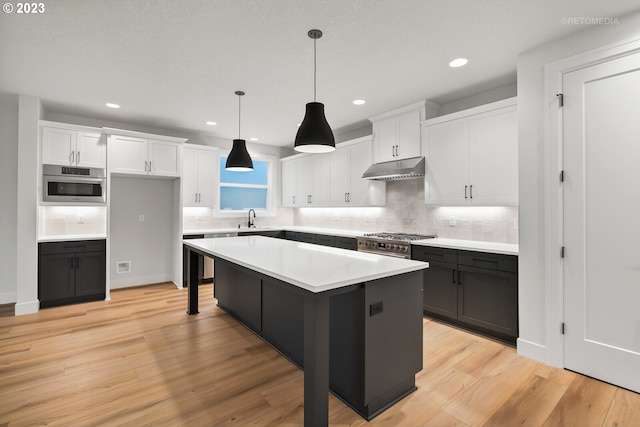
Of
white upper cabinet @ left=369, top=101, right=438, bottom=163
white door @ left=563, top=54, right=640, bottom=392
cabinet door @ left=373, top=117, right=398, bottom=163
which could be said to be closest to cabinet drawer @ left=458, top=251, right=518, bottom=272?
white door @ left=563, top=54, right=640, bottom=392

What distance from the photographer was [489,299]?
3041 millimetres

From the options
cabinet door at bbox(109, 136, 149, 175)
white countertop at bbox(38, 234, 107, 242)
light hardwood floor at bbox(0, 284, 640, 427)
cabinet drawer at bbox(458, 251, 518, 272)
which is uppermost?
cabinet door at bbox(109, 136, 149, 175)

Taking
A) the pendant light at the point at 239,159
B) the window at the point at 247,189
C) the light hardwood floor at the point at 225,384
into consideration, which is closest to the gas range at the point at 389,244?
the light hardwood floor at the point at 225,384

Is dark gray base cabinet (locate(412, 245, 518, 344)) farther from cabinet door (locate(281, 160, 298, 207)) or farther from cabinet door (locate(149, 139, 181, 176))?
cabinet door (locate(149, 139, 181, 176))

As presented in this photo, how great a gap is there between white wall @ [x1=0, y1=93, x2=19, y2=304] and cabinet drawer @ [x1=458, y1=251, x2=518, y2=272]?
571 centimetres

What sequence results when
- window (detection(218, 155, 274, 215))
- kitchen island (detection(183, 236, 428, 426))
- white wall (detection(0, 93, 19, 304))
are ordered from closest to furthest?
kitchen island (detection(183, 236, 428, 426)), white wall (detection(0, 93, 19, 304)), window (detection(218, 155, 274, 215))

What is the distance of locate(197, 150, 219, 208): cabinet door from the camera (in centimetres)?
547

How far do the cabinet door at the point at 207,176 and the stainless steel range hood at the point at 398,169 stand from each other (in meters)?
2.78

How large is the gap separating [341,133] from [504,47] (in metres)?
3.27

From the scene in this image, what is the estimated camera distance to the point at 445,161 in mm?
3686

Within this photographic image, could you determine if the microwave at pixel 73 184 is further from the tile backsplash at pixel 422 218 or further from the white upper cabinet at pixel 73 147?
the tile backsplash at pixel 422 218

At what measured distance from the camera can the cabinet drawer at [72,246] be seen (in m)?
3.92

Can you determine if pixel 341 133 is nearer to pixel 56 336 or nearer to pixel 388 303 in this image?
pixel 388 303

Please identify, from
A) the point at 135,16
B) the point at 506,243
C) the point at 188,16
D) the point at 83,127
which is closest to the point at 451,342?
the point at 506,243
